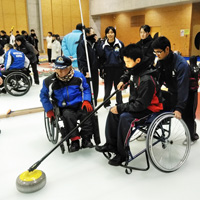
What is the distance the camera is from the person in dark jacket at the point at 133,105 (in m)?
2.02

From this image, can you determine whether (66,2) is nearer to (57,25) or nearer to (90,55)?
(57,25)

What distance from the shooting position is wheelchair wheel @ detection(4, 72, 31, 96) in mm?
4742

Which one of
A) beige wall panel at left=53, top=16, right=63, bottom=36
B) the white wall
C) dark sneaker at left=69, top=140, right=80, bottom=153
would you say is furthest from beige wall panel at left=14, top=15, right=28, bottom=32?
dark sneaker at left=69, top=140, right=80, bottom=153

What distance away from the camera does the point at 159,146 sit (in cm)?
264

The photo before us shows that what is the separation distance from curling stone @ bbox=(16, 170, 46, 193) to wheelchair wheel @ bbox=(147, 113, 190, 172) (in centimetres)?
87

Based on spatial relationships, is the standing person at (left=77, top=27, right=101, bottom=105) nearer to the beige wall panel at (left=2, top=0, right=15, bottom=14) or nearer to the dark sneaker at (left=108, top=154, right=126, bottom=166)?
the dark sneaker at (left=108, top=154, right=126, bottom=166)

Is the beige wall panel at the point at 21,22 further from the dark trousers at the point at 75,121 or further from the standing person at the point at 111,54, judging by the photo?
the dark trousers at the point at 75,121

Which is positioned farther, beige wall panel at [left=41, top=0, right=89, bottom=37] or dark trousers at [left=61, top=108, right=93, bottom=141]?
beige wall panel at [left=41, top=0, right=89, bottom=37]

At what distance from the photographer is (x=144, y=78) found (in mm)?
2047

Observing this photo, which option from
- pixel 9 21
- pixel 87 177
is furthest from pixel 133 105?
pixel 9 21

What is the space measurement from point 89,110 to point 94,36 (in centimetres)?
140

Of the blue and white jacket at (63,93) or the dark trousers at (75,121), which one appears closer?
the dark trousers at (75,121)

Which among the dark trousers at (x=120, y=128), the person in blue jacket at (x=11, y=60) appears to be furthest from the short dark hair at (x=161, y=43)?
the person in blue jacket at (x=11, y=60)

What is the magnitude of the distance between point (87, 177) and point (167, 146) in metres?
0.94
